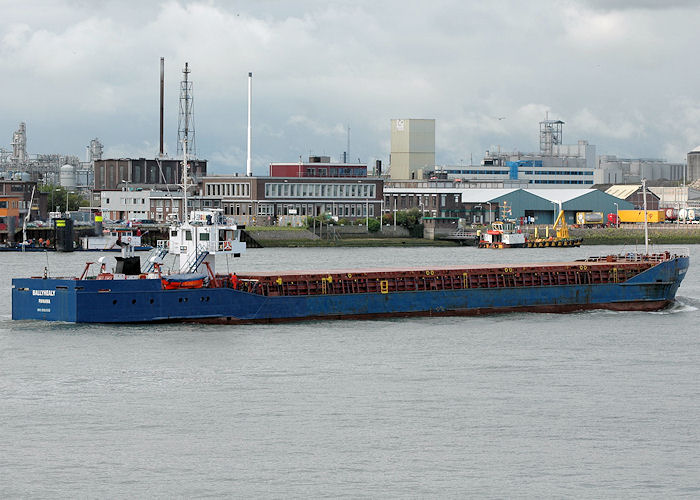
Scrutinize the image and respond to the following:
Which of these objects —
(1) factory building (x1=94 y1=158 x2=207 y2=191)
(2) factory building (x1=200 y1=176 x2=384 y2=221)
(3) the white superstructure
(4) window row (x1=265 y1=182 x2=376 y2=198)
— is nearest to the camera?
(3) the white superstructure

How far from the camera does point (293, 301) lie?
49.5m

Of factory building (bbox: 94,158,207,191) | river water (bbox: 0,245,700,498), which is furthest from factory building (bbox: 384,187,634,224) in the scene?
river water (bbox: 0,245,700,498)

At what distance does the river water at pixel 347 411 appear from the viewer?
26.3m

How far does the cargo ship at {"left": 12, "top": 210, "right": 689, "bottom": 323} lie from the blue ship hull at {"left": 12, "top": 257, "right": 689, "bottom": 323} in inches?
1.7

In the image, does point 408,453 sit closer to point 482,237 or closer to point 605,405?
point 605,405

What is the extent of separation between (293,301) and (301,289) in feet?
2.91

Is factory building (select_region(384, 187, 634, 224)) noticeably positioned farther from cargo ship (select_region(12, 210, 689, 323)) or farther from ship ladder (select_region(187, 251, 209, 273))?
ship ladder (select_region(187, 251, 209, 273))

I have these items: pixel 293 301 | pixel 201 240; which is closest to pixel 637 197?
pixel 293 301

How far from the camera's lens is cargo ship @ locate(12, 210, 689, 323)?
45.5 m

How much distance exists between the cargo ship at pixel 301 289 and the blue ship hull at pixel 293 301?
1.7 inches

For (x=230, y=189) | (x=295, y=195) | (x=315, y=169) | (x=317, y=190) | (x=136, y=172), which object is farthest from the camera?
(x=136, y=172)

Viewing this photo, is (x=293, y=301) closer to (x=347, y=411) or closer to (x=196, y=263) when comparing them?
(x=196, y=263)

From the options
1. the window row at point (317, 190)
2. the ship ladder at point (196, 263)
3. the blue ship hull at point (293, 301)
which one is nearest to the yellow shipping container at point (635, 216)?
the window row at point (317, 190)

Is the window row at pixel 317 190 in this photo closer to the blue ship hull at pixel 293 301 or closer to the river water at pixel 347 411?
the blue ship hull at pixel 293 301
